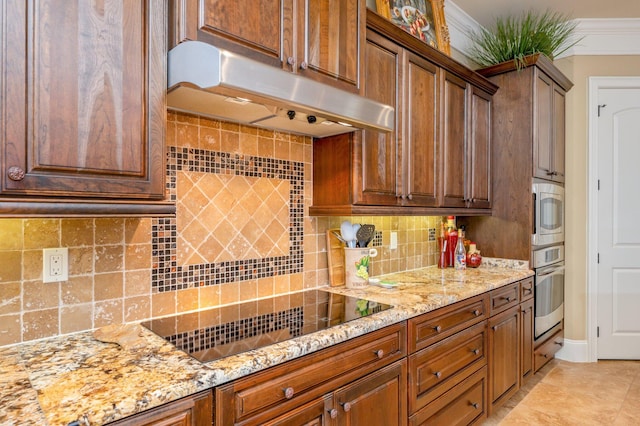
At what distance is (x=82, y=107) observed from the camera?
A: 1061mm

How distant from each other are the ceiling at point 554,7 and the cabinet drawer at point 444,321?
7.53 feet

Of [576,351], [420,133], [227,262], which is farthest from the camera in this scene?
[576,351]

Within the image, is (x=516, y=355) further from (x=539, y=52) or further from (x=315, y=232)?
(x=539, y=52)

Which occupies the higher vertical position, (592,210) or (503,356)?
(592,210)

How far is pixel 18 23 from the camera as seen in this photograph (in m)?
0.95

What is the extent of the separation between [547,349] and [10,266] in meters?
3.57

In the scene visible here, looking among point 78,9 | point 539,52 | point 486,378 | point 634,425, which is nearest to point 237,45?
point 78,9

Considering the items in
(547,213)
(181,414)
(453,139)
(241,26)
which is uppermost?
(241,26)

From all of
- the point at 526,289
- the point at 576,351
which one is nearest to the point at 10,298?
the point at 526,289

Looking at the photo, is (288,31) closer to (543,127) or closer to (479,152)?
(479,152)

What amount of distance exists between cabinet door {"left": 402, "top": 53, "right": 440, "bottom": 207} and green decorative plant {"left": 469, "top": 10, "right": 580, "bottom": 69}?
1.02 meters

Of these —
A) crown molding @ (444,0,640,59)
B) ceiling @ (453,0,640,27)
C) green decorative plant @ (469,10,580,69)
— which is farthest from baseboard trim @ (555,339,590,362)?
ceiling @ (453,0,640,27)

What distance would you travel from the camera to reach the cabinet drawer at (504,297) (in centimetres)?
243

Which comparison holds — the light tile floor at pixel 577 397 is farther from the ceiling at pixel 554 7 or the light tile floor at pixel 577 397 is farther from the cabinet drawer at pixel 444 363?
the ceiling at pixel 554 7
